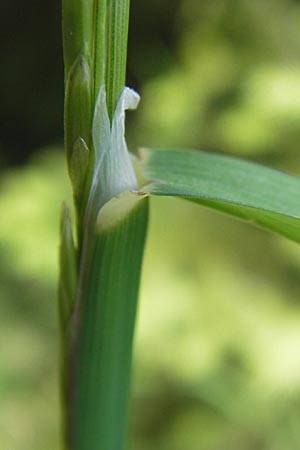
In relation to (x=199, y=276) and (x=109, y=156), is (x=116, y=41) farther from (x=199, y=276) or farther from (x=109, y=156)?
(x=199, y=276)

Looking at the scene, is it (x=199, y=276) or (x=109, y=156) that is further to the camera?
(x=199, y=276)

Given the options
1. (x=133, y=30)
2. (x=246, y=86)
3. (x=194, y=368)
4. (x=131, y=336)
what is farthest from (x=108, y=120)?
(x=133, y=30)

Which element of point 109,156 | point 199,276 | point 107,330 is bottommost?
point 199,276

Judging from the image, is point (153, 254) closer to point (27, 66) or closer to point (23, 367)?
point (23, 367)

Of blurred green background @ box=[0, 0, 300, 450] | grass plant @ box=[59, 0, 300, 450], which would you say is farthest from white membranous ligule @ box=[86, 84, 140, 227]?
blurred green background @ box=[0, 0, 300, 450]

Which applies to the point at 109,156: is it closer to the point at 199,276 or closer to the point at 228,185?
the point at 228,185

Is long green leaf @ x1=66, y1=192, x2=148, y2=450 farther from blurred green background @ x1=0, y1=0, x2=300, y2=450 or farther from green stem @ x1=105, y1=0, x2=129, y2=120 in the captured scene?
blurred green background @ x1=0, y1=0, x2=300, y2=450

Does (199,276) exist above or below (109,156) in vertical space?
below

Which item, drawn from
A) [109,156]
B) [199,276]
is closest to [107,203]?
[109,156]
